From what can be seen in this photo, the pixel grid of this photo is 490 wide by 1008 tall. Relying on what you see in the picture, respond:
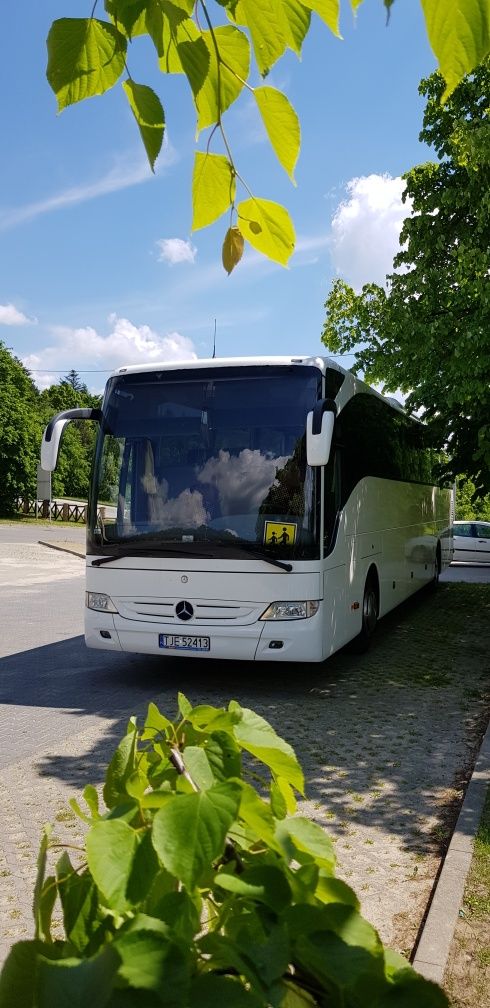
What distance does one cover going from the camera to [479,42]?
102 centimetres

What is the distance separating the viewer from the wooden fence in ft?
200

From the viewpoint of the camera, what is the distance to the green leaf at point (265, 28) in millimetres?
1283

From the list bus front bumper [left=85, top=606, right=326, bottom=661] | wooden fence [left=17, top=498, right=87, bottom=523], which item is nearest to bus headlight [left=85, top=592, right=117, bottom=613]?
bus front bumper [left=85, top=606, right=326, bottom=661]

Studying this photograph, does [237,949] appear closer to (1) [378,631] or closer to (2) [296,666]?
(2) [296,666]

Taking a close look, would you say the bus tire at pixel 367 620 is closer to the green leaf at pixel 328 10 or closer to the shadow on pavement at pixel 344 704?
the shadow on pavement at pixel 344 704

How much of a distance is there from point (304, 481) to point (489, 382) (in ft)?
17.4

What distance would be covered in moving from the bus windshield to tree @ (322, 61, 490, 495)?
4478 mm

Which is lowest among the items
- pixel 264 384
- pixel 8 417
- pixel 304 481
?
pixel 304 481

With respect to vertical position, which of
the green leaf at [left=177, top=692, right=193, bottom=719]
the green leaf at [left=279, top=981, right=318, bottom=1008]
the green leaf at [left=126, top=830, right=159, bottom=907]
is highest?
the green leaf at [left=177, top=692, right=193, bottom=719]

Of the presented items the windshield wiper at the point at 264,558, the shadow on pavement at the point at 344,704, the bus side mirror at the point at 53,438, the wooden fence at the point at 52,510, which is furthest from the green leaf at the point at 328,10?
the wooden fence at the point at 52,510

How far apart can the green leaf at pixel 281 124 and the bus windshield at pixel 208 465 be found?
7.23m

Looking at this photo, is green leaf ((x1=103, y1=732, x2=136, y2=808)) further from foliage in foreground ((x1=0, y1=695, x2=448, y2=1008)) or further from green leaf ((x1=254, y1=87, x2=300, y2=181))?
green leaf ((x1=254, y1=87, x2=300, y2=181))

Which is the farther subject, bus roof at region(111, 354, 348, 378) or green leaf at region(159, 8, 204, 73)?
bus roof at region(111, 354, 348, 378)

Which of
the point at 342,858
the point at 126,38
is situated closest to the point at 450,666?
the point at 342,858
